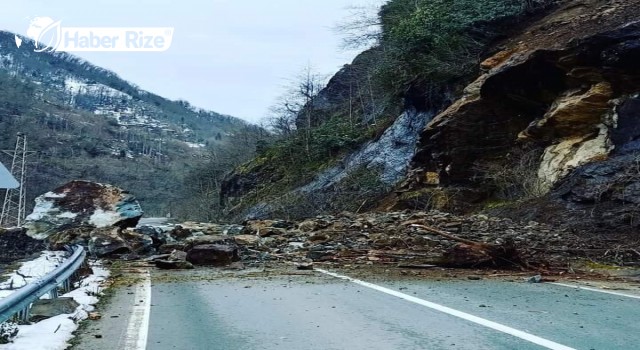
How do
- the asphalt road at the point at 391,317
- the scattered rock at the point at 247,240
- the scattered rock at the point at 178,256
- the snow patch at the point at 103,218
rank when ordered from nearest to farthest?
the asphalt road at the point at 391,317 < the scattered rock at the point at 178,256 < the scattered rock at the point at 247,240 < the snow patch at the point at 103,218

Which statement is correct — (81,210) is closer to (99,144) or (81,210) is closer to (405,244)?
(405,244)

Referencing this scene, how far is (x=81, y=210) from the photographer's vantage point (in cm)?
2072

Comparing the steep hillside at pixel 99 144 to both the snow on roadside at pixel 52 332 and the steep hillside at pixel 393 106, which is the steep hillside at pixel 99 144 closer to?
the steep hillside at pixel 393 106

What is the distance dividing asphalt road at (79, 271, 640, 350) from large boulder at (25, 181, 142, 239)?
39.1 feet

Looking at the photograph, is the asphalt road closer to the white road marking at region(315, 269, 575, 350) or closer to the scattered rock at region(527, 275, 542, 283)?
the white road marking at region(315, 269, 575, 350)

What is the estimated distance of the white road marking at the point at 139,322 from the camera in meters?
5.40

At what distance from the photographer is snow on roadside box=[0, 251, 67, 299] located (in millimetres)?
8958

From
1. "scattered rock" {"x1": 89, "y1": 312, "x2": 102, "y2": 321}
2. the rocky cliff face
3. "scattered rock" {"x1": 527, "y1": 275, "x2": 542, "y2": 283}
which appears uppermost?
the rocky cliff face

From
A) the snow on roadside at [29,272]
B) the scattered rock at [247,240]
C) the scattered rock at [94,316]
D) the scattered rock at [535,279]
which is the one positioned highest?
the scattered rock at [535,279]

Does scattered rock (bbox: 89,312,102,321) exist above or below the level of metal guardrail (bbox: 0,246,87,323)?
below

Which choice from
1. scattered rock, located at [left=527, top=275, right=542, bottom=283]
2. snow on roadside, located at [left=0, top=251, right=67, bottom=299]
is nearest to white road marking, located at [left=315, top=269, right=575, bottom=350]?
scattered rock, located at [left=527, top=275, right=542, bottom=283]

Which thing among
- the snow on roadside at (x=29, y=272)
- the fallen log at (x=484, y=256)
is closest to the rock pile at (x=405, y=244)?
the fallen log at (x=484, y=256)

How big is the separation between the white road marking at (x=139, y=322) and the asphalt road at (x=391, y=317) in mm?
62

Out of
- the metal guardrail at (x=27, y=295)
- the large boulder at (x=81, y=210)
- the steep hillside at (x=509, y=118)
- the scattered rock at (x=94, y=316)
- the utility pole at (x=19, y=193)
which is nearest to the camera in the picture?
the metal guardrail at (x=27, y=295)
